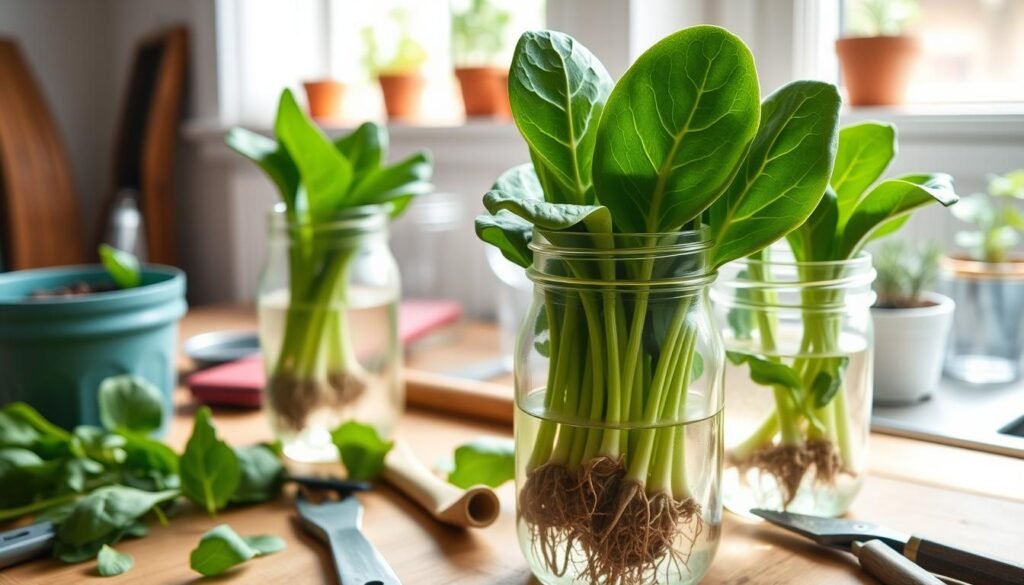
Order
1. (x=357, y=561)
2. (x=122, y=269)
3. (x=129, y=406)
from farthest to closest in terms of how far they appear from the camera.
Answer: (x=122, y=269) → (x=129, y=406) → (x=357, y=561)

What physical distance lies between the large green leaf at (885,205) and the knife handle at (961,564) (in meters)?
0.18

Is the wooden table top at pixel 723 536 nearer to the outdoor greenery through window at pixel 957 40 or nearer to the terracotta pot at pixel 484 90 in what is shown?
the outdoor greenery through window at pixel 957 40

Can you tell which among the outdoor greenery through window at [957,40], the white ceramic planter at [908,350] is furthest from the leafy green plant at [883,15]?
the white ceramic planter at [908,350]

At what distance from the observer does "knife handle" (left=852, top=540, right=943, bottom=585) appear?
525 millimetres

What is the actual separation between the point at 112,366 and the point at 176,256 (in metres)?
1.12

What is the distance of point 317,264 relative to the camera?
0.82 metres

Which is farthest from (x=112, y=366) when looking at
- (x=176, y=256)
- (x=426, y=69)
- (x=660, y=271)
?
(x=176, y=256)

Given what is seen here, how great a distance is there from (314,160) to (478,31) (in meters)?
0.90

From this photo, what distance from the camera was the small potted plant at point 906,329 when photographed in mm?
890

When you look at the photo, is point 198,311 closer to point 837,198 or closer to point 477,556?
point 477,556

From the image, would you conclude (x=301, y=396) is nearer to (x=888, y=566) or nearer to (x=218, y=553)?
(x=218, y=553)

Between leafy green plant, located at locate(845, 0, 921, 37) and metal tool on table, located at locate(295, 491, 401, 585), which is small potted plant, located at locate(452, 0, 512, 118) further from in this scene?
metal tool on table, located at locate(295, 491, 401, 585)

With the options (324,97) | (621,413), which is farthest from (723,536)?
(324,97)

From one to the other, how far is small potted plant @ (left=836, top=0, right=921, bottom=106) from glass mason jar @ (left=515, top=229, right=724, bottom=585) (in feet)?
2.30
